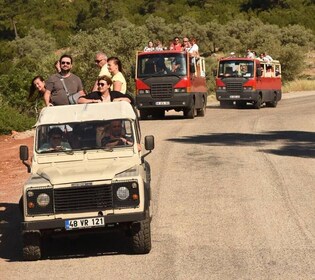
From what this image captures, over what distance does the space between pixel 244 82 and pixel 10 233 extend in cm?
2615

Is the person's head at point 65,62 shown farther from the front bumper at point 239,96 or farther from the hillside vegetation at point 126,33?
the front bumper at point 239,96

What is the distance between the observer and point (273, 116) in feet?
106

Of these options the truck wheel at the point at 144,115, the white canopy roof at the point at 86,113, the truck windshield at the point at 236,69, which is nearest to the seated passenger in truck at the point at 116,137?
the white canopy roof at the point at 86,113

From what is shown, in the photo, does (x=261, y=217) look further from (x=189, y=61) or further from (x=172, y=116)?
(x=172, y=116)

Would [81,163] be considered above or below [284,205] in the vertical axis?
above

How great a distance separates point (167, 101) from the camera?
1185 inches

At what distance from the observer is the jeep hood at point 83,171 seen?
996 cm

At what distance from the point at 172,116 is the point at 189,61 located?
3.72 metres

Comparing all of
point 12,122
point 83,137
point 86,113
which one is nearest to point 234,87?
point 12,122

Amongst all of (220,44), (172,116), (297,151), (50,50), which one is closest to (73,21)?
(50,50)

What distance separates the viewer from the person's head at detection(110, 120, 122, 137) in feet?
36.5

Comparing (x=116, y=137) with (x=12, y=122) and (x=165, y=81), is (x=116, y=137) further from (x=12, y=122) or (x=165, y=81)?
(x=165, y=81)

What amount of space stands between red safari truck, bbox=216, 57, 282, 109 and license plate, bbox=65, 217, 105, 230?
91.2ft

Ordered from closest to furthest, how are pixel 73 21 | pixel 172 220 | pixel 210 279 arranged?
pixel 210 279 → pixel 172 220 → pixel 73 21
